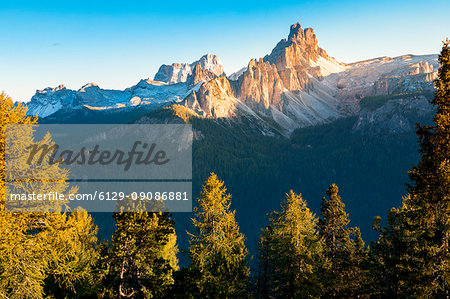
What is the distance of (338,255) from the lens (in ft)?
101

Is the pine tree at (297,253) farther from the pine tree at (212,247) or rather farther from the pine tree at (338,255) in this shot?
the pine tree at (212,247)

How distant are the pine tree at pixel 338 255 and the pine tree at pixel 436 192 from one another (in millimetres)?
12030

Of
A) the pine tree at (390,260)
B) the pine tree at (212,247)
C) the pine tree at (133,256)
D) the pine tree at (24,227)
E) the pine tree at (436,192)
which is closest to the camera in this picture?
the pine tree at (24,227)

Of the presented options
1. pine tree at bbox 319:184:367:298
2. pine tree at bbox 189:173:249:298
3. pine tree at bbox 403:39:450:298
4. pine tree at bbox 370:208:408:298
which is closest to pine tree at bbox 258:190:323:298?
pine tree at bbox 319:184:367:298

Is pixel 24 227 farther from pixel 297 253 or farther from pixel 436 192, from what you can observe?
pixel 297 253

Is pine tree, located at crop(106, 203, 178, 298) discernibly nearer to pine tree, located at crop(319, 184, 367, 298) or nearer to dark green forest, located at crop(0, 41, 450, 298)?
dark green forest, located at crop(0, 41, 450, 298)

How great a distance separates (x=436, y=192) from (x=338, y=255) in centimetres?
1600

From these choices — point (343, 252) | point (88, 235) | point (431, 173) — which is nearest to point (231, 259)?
point (343, 252)

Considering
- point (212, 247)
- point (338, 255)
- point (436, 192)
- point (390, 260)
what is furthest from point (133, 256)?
point (390, 260)

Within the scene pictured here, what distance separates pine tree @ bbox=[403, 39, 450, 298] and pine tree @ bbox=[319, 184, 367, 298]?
12030 millimetres

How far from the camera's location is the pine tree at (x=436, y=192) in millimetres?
16281

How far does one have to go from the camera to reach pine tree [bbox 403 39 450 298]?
16281 millimetres

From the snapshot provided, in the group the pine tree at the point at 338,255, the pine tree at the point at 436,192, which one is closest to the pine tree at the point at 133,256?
the pine tree at the point at 436,192

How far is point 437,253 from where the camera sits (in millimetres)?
16844
